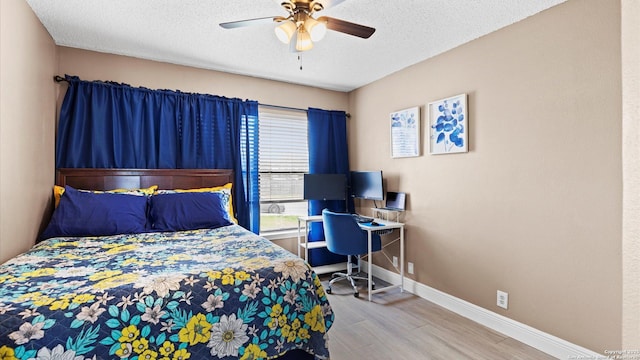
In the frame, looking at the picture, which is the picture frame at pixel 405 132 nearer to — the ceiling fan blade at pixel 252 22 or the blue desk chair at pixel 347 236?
the blue desk chair at pixel 347 236

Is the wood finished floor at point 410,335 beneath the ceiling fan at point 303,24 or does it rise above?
beneath

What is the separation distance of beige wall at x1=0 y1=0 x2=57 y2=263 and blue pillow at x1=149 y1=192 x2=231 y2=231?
81cm

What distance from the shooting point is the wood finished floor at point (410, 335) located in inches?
84.8

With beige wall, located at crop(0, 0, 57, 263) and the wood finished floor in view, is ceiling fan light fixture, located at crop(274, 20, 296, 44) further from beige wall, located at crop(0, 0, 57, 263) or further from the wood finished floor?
the wood finished floor

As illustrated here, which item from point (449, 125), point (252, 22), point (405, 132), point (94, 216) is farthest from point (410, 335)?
point (94, 216)

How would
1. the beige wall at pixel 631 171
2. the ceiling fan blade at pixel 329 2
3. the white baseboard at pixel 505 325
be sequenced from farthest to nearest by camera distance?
the white baseboard at pixel 505 325, the ceiling fan blade at pixel 329 2, the beige wall at pixel 631 171

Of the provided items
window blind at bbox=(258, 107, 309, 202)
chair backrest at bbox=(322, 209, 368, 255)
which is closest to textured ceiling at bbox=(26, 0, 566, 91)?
window blind at bbox=(258, 107, 309, 202)

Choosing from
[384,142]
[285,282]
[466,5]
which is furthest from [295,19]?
[384,142]

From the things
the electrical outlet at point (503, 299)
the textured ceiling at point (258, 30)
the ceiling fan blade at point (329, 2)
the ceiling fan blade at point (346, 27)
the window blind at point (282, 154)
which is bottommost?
the electrical outlet at point (503, 299)

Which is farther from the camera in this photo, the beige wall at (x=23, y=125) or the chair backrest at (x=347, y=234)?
the chair backrest at (x=347, y=234)

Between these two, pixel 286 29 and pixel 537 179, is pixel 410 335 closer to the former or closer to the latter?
pixel 537 179

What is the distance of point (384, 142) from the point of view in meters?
3.75

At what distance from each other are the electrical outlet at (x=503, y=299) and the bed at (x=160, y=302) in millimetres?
1586

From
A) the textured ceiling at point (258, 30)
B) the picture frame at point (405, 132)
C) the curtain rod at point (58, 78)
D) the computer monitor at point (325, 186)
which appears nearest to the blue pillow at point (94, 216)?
the curtain rod at point (58, 78)
